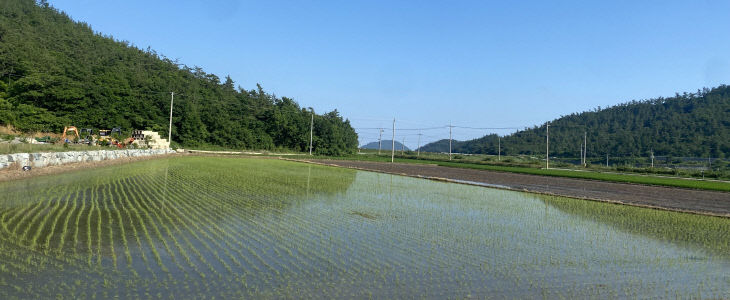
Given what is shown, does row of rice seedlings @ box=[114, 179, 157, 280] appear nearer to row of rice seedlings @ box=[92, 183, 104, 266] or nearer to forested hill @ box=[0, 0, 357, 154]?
row of rice seedlings @ box=[92, 183, 104, 266]

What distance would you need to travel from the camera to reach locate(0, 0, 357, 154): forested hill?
127 feet

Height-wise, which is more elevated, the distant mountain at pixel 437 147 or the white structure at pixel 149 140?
the distant mountain at pixel 437 147

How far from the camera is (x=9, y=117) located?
1353 inches

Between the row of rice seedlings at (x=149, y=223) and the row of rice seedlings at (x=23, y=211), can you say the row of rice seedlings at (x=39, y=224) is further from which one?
the row of rice seedlings at (x=149, y=223)

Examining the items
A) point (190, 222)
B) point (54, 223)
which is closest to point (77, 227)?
point (54, 223)

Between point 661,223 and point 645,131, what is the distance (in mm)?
80840

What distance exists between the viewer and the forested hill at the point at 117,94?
38562 millimetres

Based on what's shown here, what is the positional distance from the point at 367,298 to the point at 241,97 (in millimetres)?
67061

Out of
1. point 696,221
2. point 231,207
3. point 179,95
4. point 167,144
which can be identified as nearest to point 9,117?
point 167,144

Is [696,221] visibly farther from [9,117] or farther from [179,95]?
[179,95]

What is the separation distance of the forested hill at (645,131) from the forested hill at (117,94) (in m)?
52.0

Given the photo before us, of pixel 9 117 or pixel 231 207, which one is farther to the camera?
pixel 9 117

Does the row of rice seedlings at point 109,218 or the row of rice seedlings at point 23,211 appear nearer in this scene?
the row of rice seedlings at point 109,218

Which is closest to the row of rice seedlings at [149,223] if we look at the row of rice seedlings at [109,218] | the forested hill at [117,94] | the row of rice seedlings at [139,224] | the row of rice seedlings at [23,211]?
the row of rice seedlings at [139,224]
